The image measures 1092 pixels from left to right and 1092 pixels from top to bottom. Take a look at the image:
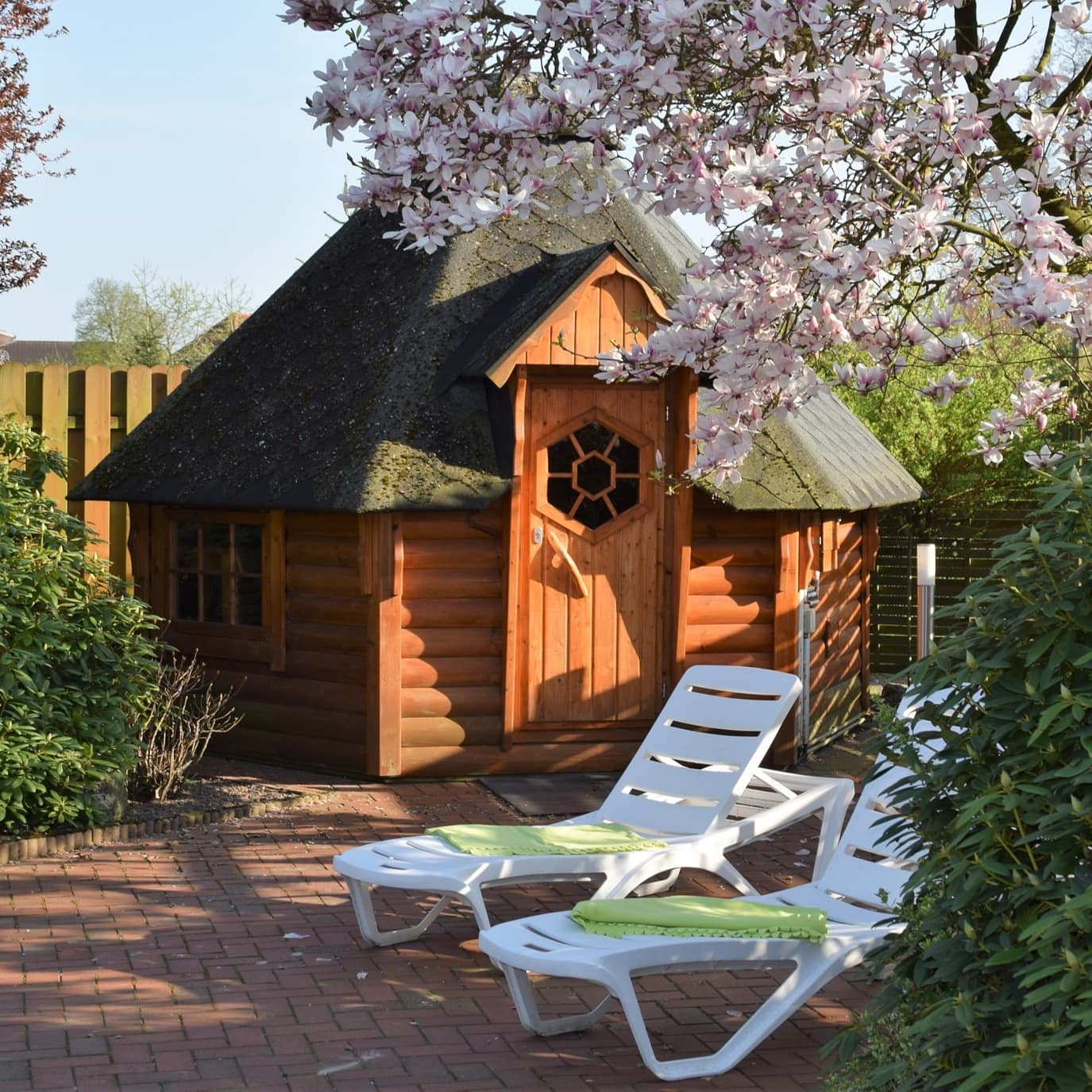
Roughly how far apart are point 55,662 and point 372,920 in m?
2.88

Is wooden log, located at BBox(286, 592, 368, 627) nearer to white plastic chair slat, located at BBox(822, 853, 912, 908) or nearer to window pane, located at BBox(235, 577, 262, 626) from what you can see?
window pane, located at BBox(235, 577, 262, 626)

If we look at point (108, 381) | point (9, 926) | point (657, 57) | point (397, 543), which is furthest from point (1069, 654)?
point (108, 381)

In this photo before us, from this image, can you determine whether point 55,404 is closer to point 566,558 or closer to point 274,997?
point 566,558

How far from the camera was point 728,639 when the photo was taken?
1105 cm

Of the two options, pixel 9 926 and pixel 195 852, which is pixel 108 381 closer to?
pixel 195 852

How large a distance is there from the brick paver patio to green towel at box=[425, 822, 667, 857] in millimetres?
497

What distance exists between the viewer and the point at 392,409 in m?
10.4

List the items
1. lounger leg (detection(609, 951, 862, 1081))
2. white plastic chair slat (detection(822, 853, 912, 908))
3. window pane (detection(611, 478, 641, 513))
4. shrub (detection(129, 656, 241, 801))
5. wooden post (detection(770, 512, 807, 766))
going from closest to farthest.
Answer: lounger leg (detection(609, 951, 862, 1081)) → white plastic chair slat (detection(822, 853, 912, 908)) → shrub (detection(129, 656, 241, 801)) → window pane (detection(611, 478, 641, 513)) → wooden post (detection(770, 512, 807, 766))

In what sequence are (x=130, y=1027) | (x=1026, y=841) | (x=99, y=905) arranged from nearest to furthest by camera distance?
(x=1026, y=841)
(x=130, y=1027)
(x=99, y=905)

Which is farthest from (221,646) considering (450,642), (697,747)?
(697,747)

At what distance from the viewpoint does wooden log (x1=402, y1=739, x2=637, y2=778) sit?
34.2ft

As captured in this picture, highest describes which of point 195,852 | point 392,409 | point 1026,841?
point 392,409

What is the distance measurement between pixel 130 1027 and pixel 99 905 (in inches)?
70.8

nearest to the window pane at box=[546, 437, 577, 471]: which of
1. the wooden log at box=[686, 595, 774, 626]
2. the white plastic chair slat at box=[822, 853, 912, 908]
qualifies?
the wooden log at box=[686, 595, 774, 626]
